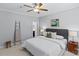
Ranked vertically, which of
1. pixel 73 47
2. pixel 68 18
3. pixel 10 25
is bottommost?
pixel 73 47

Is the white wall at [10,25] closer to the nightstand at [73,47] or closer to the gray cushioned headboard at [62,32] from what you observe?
the gray cushioned headboard at [62,32]

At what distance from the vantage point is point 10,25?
369cm

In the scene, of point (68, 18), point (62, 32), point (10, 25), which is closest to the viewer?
point (68, 18)

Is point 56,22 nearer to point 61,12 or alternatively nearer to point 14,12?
point 61,12

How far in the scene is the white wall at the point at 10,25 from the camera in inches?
122

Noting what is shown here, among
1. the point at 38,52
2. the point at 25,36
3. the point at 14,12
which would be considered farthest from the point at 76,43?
the point at 14,12

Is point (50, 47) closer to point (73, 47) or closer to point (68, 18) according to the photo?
point (73, 47)

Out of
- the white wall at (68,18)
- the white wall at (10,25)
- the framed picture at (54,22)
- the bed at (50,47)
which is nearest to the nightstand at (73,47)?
the bed at (50,47)

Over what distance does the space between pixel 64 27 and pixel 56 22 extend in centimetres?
25

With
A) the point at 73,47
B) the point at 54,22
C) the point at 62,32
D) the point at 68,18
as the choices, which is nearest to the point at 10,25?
the point at 54,22

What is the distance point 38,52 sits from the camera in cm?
248

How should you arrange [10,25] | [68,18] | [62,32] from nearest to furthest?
1. [68,18]
2. [62,32]
3. [10,25]

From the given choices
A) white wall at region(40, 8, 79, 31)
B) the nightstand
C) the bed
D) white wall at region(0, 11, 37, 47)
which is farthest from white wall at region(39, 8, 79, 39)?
white wall at region(0, 11, 37, 47)

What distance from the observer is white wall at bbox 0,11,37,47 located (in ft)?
10.2
